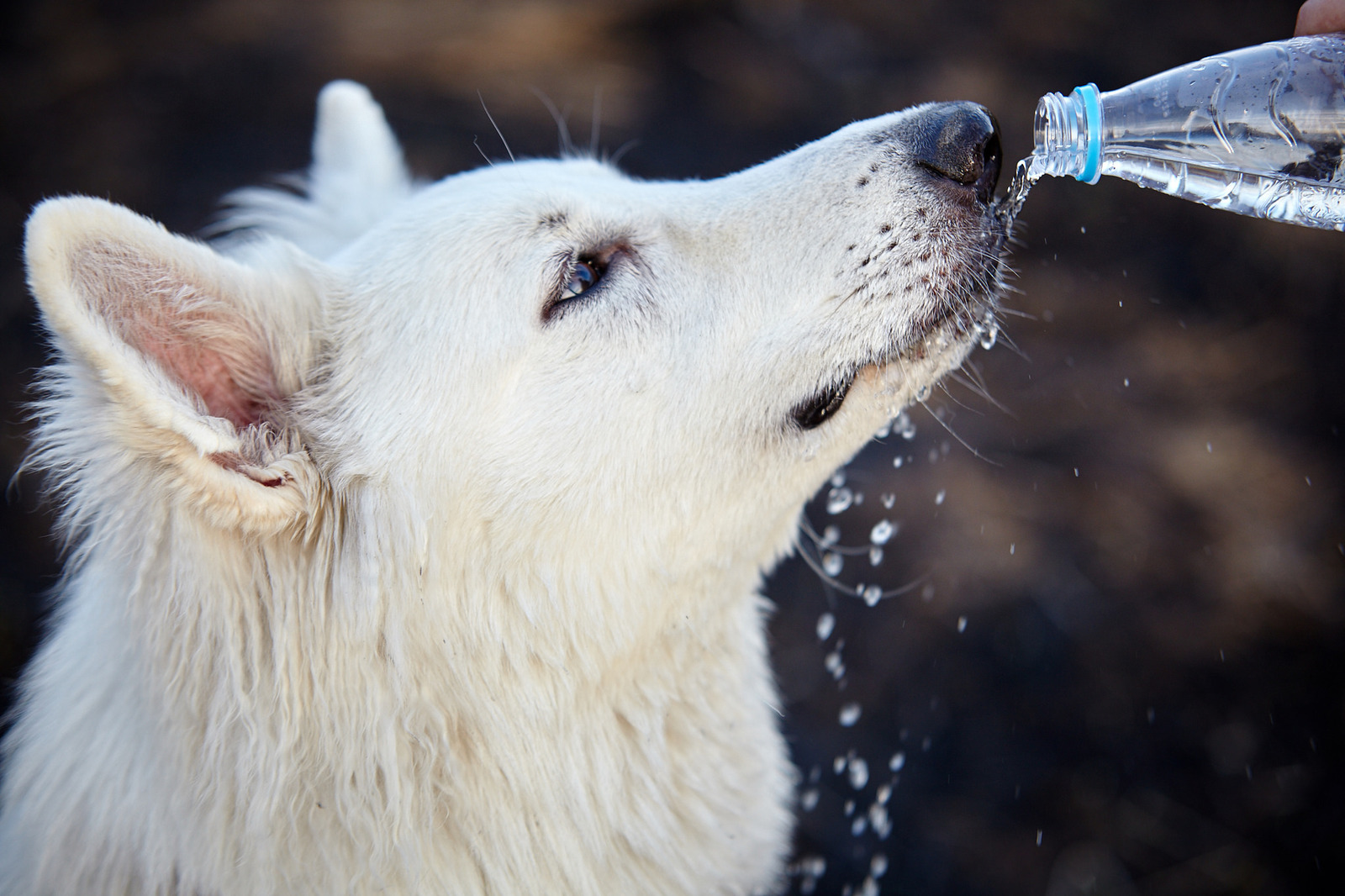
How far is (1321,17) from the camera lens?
2.09 m

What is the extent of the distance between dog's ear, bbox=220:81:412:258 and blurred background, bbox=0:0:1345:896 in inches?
34.1

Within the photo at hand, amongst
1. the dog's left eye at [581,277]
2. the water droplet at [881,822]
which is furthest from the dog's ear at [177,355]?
the water droplet at [881,822]

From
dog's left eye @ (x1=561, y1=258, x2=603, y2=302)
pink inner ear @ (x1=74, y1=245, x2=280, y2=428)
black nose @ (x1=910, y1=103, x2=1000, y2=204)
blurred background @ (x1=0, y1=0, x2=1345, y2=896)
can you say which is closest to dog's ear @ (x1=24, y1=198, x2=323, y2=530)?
pink inner ear @ (x1=74, y1=245, x2=280, y2=428)

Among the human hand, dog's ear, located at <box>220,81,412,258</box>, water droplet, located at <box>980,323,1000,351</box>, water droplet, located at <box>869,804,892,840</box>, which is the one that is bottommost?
water droplet, located at <box>869,804,892,840</box>

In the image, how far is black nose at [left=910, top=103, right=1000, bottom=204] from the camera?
74.8 inches

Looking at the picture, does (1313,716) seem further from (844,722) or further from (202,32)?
(202,32)

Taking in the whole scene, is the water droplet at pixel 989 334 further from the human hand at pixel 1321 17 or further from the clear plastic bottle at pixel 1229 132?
the human hand at pixel 1321 17

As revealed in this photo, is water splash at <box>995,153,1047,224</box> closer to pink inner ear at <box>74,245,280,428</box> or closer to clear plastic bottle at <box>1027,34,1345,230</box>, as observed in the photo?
clear plastic bottle at <box>1027,34,1345,230</box>

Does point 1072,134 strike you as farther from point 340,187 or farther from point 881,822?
point 881,822

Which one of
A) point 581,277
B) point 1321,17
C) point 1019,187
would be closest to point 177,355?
point 581,277

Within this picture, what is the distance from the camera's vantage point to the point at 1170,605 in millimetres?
3746

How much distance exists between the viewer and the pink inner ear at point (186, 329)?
56.2 inches

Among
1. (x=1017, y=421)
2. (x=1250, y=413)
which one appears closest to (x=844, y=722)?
(x=1017, y=421)

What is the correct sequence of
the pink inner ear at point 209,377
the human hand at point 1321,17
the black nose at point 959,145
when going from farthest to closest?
the human hand at point 1321,17 < the black nose at point 959,145 < the pink inner ear at point 209,377
